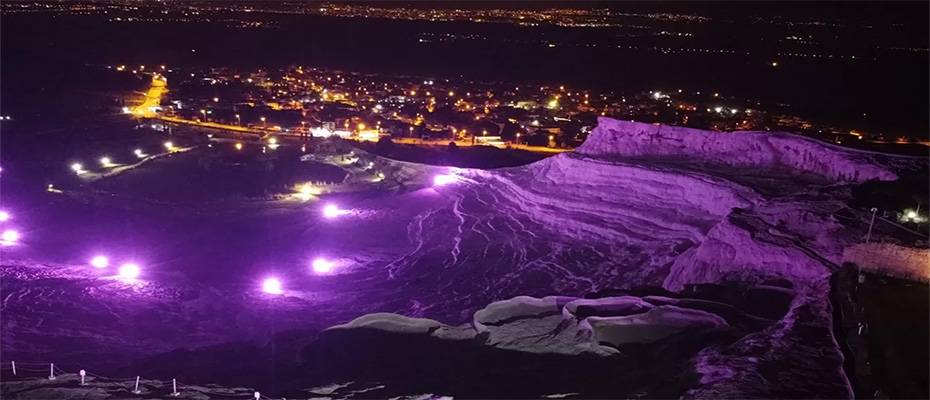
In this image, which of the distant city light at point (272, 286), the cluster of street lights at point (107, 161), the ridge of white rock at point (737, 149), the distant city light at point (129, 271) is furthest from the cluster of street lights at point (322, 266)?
the cluster of street lights at point (107, 161)

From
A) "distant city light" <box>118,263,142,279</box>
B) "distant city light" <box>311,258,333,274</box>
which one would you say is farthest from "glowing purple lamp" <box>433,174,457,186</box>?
"distant city light" <box>118,263,142,279</box>

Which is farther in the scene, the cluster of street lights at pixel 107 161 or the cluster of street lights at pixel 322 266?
the cluster of street lights at pixel 107 161

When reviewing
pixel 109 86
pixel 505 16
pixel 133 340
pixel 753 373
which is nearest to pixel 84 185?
pixel 133 340

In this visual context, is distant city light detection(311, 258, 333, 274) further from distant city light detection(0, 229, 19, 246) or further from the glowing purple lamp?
distant city light detection(0, 229, 19, 246)

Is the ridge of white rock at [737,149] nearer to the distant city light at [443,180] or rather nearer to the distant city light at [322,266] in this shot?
the distant city light at [443,180]

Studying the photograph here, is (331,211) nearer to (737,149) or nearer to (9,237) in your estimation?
(9,237)

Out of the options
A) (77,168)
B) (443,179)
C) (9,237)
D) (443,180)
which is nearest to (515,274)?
(443,180)
